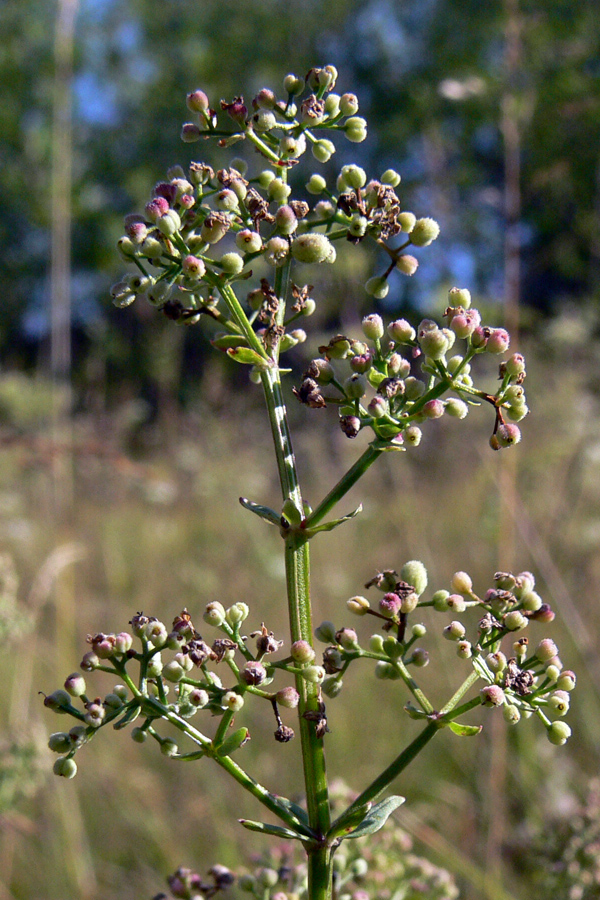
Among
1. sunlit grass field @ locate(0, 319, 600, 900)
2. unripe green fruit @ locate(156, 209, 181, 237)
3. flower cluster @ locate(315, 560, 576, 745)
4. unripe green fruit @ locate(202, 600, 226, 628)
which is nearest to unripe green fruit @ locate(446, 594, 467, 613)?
flower cluster @ locate(315, 560, 576, 745)

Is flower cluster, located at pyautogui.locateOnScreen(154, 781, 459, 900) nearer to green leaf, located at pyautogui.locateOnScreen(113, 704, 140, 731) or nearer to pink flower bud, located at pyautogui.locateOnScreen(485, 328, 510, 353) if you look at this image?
green leaf, located at pyautogui.locateOnScreen(113, 704, 140, 731)

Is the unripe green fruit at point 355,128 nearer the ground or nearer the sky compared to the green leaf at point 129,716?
nearer the sky

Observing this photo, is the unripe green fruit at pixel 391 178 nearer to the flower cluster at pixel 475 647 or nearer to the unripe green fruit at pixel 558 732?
the flower cluster at pixel 475 647

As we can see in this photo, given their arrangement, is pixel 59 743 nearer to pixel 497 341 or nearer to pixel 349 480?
pixel 349 480

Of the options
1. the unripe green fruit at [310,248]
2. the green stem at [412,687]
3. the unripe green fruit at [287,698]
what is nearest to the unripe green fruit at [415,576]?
the green stem at [412,687]

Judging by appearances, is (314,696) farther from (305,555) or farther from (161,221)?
(161,221)

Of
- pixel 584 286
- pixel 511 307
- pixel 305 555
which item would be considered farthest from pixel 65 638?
pixel 584 286

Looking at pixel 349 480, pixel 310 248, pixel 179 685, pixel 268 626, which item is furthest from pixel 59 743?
pixel 268 626
